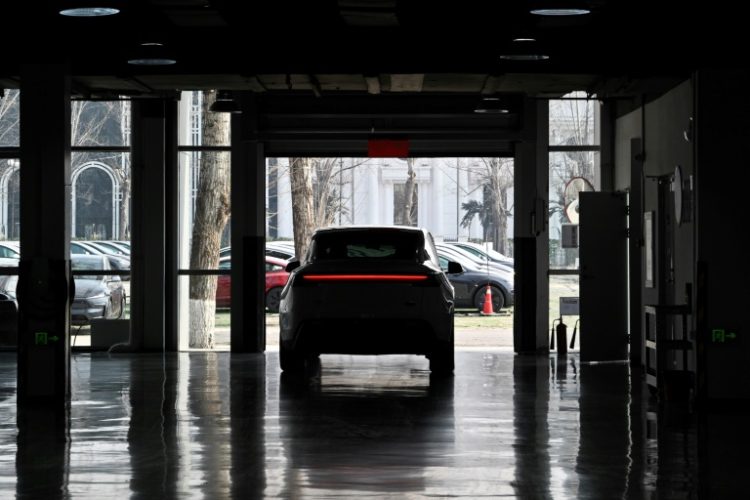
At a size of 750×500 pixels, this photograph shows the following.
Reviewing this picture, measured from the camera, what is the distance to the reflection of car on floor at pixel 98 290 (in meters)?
17.4

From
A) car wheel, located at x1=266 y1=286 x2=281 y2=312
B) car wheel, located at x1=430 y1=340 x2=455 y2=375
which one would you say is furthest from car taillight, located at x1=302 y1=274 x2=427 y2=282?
car wheel, located at x1=266 y1=286 x2=281 y2=312

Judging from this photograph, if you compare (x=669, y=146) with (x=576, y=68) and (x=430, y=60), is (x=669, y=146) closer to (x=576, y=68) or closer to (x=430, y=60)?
(x=576, y=68)

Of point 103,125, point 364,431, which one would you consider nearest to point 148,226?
point 103,125

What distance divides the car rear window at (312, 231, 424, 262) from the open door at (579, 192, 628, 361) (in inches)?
126

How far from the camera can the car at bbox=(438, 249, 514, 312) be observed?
71.1 feet

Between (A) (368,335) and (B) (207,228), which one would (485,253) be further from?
(A) (368,335)

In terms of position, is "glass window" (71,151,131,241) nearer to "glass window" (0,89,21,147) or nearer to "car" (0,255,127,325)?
"car" (0,255,127,325)

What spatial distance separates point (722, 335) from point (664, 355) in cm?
59

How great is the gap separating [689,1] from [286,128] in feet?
25.3

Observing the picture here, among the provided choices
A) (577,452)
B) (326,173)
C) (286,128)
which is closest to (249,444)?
(577,452)

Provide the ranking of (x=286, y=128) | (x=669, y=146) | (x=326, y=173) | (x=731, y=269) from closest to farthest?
1. (x=731, y=269)
2. (x=669, y=146)
3. (x=286, y=128)
4. (x=326, y=173)

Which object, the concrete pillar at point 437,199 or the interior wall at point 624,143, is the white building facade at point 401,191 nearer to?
the concrete pillar at point 437,199

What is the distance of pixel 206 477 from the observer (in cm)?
713

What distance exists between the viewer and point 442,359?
505 inches
